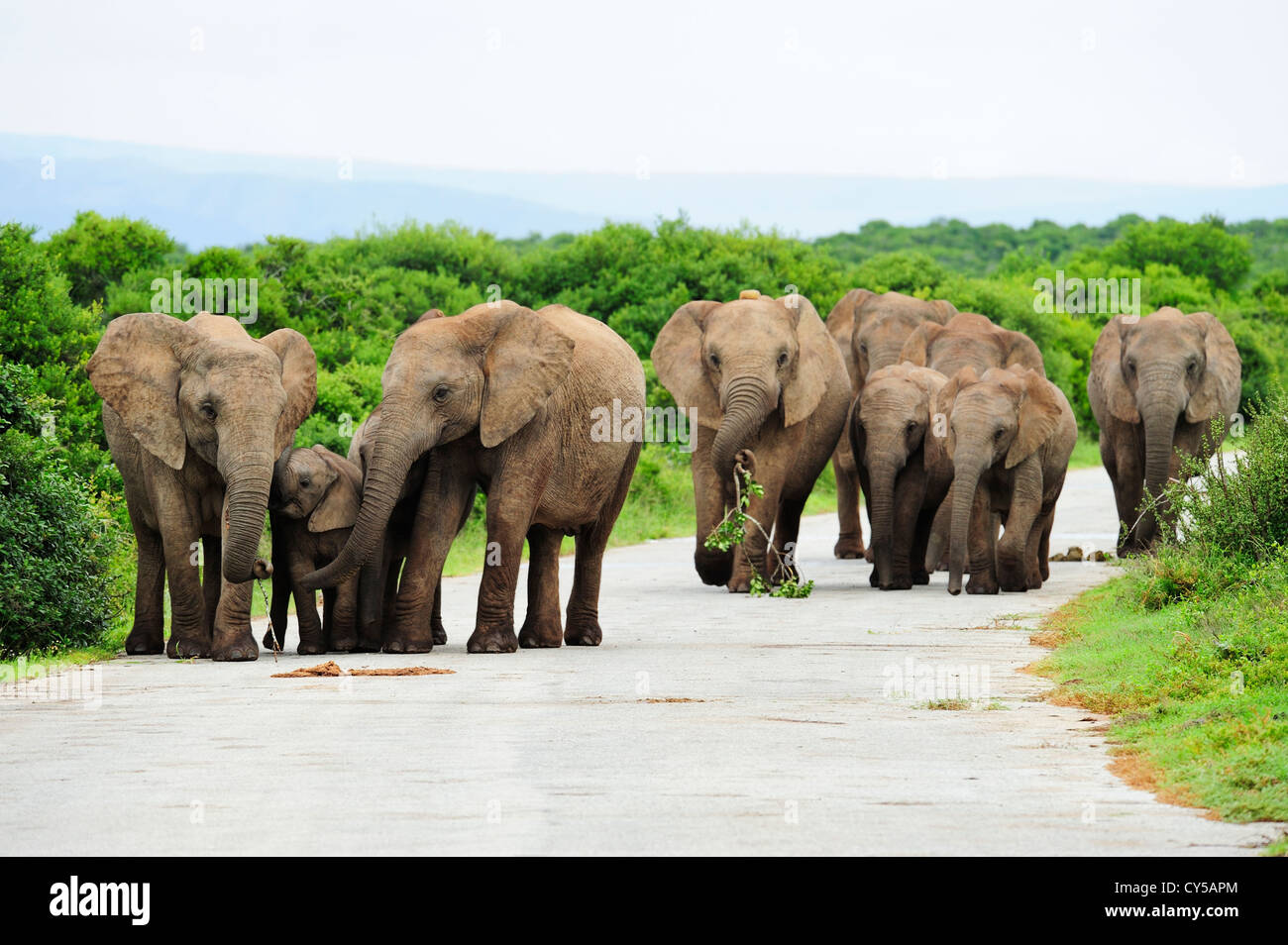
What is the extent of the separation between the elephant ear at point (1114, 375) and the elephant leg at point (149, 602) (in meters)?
12.3

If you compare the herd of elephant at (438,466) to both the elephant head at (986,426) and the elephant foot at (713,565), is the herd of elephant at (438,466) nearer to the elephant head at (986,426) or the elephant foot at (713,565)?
the elephant head at (986,426)

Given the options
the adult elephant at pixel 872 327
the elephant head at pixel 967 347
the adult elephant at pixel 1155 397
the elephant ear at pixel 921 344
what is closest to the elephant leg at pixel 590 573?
the adult elephant at pixel 1155 397

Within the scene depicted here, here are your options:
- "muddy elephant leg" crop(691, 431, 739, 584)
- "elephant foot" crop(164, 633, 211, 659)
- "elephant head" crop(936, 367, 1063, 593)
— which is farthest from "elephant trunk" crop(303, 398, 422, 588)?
"elephant head" crop(936, 367, 1063, 593)

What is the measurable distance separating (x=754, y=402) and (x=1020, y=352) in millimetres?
6074

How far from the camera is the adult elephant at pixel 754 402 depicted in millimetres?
18781

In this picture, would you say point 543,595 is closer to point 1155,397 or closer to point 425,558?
point 425,558

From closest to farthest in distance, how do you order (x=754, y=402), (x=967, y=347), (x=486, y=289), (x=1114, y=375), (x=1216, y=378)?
1. (x=754, y=402)
2. (x=1216, y=378)
3. (x=1114, y=375)
4. (x=967, y=347)
5. (x=486, y=289)

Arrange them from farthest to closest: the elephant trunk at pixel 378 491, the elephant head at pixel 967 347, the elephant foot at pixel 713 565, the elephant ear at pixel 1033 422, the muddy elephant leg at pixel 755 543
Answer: the elephant head at pixel 967 347
the elephant foot at pixel 713 565
the muddy elephant leg at pixel 755 543
the elephant ear at pixel 1033 422
the elephant trunk at pixel 378 491

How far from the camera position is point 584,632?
1477 centimetres

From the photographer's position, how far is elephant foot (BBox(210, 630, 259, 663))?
515 inches

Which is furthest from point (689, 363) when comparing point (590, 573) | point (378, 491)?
point (378, 491)

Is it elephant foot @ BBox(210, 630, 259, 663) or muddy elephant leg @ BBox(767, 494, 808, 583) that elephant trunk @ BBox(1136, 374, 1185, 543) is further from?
elephant foot @ BBox(210, 630, 259, 663)

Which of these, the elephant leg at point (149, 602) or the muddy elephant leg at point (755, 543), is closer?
the elephant leg at point (149, 602)
